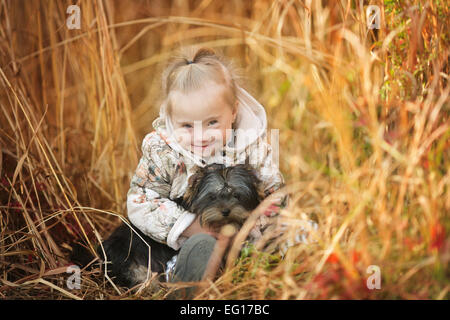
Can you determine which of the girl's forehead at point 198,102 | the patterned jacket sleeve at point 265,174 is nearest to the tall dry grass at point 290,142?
the patterned jacket sleeve at point 265,174

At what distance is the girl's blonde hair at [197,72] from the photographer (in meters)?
1.83

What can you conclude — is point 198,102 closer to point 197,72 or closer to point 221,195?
point 197,72

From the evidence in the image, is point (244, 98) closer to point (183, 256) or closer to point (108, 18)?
point (183, 256)

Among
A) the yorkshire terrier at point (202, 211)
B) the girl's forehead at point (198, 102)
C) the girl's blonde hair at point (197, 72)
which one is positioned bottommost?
the yorkshire terrier at point (202, 211)

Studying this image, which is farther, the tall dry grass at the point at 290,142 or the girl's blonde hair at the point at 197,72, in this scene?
the girl's blonde hair at the point at 197,72

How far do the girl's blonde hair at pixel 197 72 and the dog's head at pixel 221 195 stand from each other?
11.6 inches

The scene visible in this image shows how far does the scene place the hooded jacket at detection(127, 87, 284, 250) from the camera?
186 centimetres

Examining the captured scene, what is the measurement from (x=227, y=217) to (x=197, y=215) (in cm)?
12

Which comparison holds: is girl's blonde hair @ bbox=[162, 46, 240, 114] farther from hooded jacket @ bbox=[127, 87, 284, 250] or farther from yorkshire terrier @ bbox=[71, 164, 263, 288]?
yorkshire terrier @ bbox=[71, 164, 263, 288]

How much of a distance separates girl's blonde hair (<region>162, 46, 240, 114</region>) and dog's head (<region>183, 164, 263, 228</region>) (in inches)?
11.6

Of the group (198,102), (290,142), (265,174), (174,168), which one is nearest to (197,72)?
(198,102)

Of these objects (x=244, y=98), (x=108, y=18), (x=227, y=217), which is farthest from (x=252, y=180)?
(x=108, y=18)

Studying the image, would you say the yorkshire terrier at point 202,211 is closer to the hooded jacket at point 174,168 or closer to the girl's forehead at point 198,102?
the hooded jacket at point 174,168

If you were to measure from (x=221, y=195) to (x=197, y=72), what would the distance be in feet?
1.60
